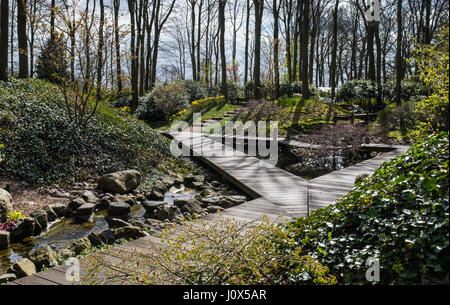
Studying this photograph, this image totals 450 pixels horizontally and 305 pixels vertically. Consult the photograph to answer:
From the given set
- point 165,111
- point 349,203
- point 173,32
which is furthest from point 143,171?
point 173,32

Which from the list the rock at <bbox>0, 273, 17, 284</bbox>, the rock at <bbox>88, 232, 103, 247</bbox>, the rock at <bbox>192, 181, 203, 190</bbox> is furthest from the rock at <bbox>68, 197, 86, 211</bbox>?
the rock at <bbox>192, 181, 203, 190</bbox>

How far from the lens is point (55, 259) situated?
Answer: 3580 millimetres

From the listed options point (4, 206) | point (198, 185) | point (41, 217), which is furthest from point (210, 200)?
point (4, 206)

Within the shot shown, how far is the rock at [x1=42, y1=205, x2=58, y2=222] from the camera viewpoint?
5.26 metres

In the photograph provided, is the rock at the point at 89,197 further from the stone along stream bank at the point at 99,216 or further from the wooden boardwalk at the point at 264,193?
the wooden boardwalk at the point at 264,193

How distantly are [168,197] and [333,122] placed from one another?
846 cm

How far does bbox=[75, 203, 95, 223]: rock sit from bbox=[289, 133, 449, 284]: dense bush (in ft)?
13.0

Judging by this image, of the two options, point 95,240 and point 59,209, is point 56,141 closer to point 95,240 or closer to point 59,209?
point 59,209

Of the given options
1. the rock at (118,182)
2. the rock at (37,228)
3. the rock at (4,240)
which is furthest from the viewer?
the rock at (118,182)

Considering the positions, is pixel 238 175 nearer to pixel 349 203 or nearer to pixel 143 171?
Result: pixel 143 171

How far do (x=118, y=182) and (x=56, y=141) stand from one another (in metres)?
1.87

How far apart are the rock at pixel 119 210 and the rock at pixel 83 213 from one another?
339 mm

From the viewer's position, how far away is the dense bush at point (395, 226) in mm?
1723

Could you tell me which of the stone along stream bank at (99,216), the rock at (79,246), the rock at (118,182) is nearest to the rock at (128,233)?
the stone along stream bank at (99,216)
